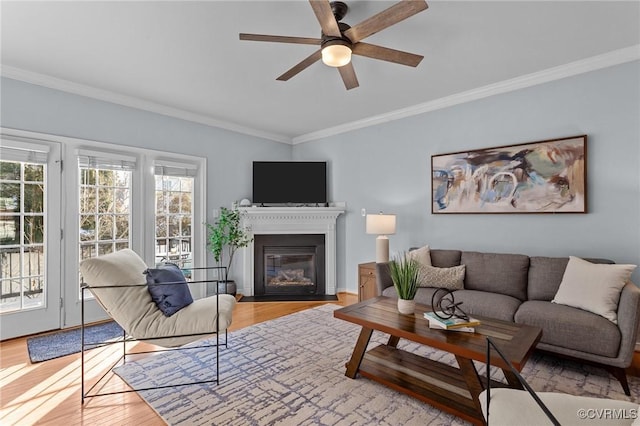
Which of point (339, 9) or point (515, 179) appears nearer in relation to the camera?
point (339, 9)

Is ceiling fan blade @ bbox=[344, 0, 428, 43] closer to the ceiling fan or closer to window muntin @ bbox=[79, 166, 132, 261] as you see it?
the ceiling fan

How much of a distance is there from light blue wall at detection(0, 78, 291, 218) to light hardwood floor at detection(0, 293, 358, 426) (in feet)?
7.20

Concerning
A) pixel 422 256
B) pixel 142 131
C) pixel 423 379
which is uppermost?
pixel 142 131

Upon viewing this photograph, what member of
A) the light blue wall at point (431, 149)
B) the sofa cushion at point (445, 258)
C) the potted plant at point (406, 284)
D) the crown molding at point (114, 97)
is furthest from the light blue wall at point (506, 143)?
the potted plant at point (406, 284)

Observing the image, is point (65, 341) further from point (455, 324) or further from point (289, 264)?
point (455, 324)

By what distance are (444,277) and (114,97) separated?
13.7ft

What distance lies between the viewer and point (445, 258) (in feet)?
11.9

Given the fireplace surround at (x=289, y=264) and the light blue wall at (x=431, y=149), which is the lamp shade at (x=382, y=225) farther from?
the fireplace surround at (x=289, y=264)

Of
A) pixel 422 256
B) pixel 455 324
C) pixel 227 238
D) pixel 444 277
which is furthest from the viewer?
pixel 227 238

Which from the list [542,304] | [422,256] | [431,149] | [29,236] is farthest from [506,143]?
[29,236]

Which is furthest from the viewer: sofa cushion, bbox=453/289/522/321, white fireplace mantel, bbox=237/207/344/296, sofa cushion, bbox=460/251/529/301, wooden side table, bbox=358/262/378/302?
white fireplace mantel, bbox=237/207/344/296

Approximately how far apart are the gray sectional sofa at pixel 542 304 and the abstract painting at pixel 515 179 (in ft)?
1.87

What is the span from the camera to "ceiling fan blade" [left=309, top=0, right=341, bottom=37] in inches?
69.6

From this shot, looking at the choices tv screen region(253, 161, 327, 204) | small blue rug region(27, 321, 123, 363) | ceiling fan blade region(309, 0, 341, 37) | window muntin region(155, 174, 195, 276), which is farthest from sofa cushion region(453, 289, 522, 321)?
window muntin region(155, 174, 195, 276)
